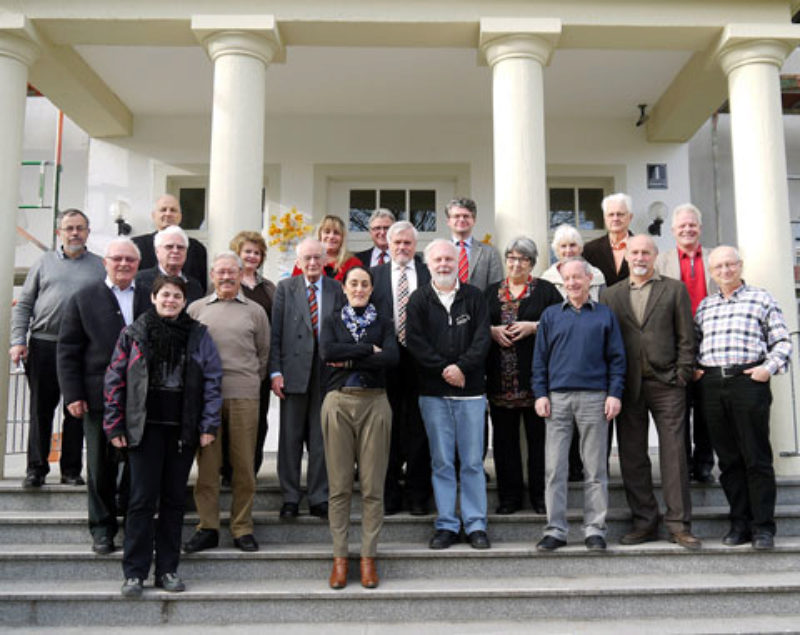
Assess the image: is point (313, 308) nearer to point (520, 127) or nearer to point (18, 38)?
point (520, 127)

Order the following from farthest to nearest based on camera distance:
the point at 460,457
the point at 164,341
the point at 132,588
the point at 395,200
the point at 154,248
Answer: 1. the point at 395,200
2. the point at 154,248
3. the point at 460,457
4. the point at 164,341
5. the point at 132,588

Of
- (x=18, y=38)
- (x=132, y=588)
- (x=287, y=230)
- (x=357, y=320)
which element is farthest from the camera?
(x=287, y=230)

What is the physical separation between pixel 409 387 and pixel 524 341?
2.32 feet

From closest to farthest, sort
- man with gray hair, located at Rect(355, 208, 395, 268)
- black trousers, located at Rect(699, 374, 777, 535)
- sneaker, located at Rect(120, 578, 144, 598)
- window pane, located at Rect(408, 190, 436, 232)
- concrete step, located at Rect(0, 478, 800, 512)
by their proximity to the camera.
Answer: sneaker, located at Rect(120, 578, 144, 598) → black trousers, located at Rect(699, 374, 777, 535) → concrete step, located at Rect(0, 478, 800, 512) → man with gray hair, located at Rect(355, 208, 395, 268) → window pane, located at Rect(408, 190, 436, 232)

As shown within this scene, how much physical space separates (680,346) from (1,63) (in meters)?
4.83

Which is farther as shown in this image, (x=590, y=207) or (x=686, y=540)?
(x=590, y=207)

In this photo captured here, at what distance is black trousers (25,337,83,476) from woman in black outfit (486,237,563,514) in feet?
8.36

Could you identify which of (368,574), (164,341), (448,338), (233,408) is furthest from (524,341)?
(164,341)

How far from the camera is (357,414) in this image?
365 centimetres

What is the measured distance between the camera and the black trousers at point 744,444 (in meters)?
3.74

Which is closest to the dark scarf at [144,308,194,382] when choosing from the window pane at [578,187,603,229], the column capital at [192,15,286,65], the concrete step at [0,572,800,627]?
the concrete step at [0,572,800,627]

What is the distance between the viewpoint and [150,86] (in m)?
6.78

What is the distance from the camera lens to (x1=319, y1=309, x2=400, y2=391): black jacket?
11.9ft

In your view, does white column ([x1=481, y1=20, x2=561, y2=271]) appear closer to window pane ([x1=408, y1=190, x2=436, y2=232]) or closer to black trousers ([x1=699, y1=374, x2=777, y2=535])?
black trousers ([x1=699, y1=374, x2=777, y2=535])
